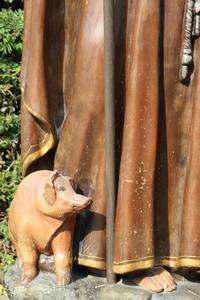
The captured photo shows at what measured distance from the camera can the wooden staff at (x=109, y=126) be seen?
2023 millimetres

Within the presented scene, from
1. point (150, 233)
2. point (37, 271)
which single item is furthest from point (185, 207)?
point (37, 271)

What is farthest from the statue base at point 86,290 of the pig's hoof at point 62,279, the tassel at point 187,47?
the tassel at point 187,47

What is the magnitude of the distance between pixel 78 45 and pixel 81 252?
666 mm

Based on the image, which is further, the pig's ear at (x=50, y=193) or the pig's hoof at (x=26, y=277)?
the pig's hoof at (x=26, y=277)

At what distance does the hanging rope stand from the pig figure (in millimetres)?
503

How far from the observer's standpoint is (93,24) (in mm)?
2139

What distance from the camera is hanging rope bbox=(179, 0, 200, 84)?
2.11 meters

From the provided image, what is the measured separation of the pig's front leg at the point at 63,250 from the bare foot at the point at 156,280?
0.23 m

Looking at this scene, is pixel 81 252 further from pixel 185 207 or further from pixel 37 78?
pixel 37 78

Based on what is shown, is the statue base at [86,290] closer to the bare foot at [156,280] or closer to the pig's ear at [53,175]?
the bare foot at [156,280]

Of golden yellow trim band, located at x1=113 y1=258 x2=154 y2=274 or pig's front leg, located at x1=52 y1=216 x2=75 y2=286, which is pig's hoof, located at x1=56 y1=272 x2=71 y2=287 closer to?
pig's front leg, located at x1=52 y1=216 x2=75 y2=286

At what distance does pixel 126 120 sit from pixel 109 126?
7 centimetres

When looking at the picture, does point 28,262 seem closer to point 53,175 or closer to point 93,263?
point 93,263

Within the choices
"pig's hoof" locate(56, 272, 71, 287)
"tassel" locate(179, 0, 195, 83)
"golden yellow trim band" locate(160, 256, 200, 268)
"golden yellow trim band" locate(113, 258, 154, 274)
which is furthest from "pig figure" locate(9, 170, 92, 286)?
"tassel" locate(179, 0, 195, 83)
